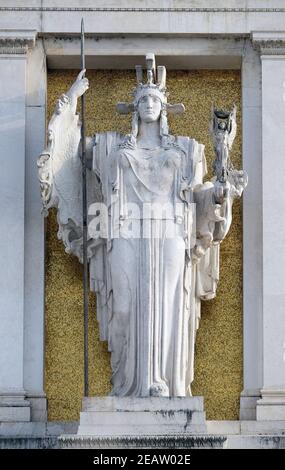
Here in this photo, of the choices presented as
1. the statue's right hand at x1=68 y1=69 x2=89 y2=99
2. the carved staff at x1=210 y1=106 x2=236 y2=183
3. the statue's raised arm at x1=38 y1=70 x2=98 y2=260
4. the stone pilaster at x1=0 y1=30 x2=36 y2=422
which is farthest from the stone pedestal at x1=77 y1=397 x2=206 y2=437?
the statue's right hand at x1=68 y1=69 x2=89 y2=99

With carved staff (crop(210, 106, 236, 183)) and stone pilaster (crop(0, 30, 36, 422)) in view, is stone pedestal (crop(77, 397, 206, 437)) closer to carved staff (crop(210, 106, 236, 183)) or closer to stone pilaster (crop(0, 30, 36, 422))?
stone pilaster (crop(0, 30, 36, 422))

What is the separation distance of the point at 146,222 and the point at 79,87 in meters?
1.46

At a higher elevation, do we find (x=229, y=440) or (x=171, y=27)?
(x=171, y=27)

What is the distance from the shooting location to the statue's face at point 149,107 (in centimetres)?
2756

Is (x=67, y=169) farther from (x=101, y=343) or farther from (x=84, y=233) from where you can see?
(x=101, y=343)

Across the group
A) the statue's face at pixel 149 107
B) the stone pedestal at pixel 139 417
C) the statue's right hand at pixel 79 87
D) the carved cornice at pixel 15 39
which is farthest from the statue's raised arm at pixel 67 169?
the stone pedestal at pixel 139 417

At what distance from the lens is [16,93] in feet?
92.5

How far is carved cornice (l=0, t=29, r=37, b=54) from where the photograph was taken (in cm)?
2819

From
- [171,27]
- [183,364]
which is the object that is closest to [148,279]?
[183,364]

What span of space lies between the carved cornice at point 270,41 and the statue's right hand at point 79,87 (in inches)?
69.8

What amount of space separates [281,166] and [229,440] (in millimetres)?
3031

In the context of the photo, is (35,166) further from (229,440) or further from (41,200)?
(229,440)

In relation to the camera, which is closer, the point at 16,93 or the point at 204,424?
the point at 204,424

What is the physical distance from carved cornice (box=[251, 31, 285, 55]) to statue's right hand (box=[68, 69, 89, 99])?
1.77m
